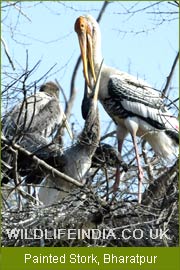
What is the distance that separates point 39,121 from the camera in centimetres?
1100

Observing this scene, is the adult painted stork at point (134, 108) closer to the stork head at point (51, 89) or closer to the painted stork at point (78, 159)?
the painted stork at point (78, 159)

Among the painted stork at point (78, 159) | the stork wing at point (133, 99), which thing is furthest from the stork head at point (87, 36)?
the painted stork at point (78, 159)

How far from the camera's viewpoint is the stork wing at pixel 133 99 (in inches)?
428

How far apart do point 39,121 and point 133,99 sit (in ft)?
3.18

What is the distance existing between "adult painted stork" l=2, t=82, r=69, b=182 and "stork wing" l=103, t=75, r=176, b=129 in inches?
22.8

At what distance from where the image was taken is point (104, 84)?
1098 cm

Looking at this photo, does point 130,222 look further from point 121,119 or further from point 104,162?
point 121,119

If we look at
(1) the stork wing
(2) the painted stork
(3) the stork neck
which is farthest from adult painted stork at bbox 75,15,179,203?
(2) the painted stork

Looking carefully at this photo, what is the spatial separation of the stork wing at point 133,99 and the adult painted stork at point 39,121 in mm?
579

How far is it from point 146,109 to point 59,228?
2219 mm

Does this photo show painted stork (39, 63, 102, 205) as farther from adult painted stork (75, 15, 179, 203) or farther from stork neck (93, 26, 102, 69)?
stork neck (93, 26, 102, 69)

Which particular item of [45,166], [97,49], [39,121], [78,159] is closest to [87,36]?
[97,49]

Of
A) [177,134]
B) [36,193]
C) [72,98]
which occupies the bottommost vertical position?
[36,193]

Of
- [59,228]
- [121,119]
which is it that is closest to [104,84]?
[121,119]
